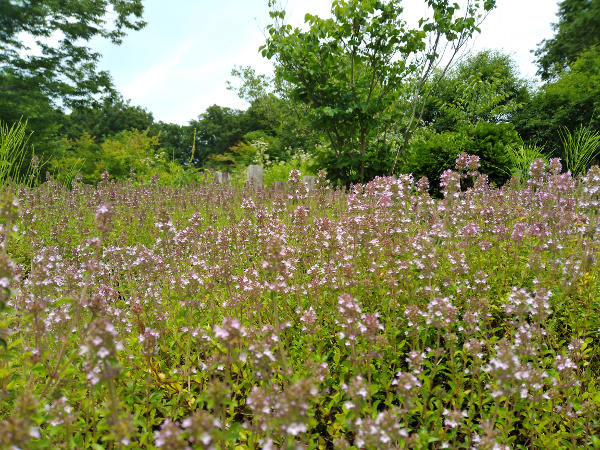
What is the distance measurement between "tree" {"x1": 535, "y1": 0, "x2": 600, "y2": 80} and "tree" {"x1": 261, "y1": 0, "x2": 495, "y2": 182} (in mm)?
28251

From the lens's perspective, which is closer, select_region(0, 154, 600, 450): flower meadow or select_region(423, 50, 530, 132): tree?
select_region(0, 154, 600, 450): flower meadow

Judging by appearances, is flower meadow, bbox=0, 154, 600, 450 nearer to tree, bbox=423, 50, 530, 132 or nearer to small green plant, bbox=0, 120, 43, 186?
small green plant, bbox=0, 120, 43, 186

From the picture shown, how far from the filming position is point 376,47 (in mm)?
9383

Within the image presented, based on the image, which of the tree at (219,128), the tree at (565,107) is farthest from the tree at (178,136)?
the tree at (565,107)

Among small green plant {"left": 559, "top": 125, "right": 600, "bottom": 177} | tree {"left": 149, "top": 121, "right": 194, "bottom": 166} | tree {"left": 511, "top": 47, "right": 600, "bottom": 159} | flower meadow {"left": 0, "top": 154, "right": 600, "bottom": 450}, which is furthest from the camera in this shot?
tree {"left": 149, "top": 121, "right": 194, "bottom": 166}

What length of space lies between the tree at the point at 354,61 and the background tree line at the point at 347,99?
31 millimetres

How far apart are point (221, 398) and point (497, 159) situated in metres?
11.5

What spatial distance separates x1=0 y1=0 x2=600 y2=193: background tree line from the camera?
9.39m

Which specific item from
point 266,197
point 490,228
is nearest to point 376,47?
point 266,197

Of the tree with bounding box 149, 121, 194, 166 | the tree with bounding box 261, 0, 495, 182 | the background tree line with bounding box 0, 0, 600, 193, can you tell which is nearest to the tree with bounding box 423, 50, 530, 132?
the background tree line with bounding box 0, 0, 600, 193

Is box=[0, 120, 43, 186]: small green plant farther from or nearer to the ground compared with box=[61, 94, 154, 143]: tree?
nearer to the ground

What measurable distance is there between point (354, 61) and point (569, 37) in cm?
3558

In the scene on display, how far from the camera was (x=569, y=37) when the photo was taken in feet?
112

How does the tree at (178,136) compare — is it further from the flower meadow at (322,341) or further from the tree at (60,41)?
the flower meadow at (322,341)
